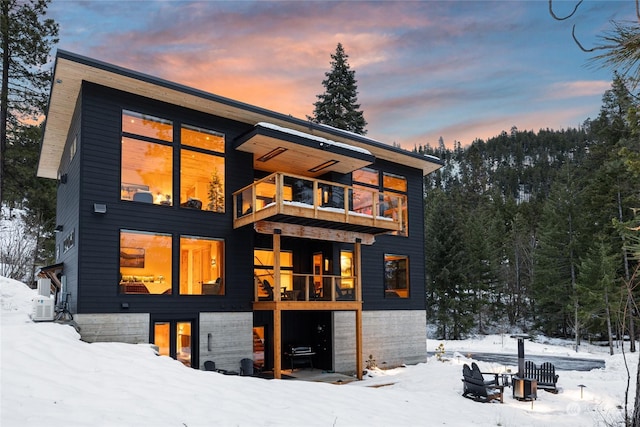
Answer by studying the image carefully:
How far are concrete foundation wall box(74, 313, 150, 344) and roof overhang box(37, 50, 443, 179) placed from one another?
18.7 feet

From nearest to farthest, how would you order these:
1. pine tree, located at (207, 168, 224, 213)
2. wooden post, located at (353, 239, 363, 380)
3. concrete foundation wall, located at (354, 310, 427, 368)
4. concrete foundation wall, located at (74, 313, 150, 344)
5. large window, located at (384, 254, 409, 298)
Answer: concrete foundation wall, located at (74, 313, 150, 344)
pine tree, located at (207, 168, 224, 213)
wooden post, located at (353, 239, 363, 380)
concrete foundation wall, located at (354, 310, 427, 368)
large window, located at (384, 254, 409, 298)

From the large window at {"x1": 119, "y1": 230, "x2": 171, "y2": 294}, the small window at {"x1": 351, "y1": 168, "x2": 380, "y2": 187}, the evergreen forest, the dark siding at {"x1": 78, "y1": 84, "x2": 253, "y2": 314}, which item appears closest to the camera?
the dark siding at {"x1": 78, "y1": 84, "x2": 253, "y2": 314}

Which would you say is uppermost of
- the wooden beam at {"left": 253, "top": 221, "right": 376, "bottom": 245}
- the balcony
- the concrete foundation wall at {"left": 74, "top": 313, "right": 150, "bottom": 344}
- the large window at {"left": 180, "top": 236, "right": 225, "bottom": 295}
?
the balcony

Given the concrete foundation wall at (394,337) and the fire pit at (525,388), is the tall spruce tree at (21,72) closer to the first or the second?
the concrete foundation wall at (394,337)

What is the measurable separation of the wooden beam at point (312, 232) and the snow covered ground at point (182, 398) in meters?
4.42

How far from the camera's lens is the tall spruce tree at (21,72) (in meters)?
21.5

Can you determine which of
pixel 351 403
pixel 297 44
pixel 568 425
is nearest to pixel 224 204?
pixel 351 403

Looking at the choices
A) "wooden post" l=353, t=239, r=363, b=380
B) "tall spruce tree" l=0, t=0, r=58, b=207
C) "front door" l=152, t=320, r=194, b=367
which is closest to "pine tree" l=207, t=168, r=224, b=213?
"front door" l=152, t=320, r=194, b=367

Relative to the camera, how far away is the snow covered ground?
586 cm

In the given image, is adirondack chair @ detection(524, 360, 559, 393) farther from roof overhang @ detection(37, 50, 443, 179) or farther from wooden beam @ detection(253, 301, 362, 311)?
roof overhang @ detection(37, 50, 443, 179)

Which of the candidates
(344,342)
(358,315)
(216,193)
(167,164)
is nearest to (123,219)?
(167,164)

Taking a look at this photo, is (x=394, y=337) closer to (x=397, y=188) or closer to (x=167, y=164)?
(x=397, y=188)

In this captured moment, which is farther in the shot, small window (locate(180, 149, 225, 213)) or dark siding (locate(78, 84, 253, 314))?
small window (locate(180, 149, 225, 213))

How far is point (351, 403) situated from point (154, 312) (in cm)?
598
